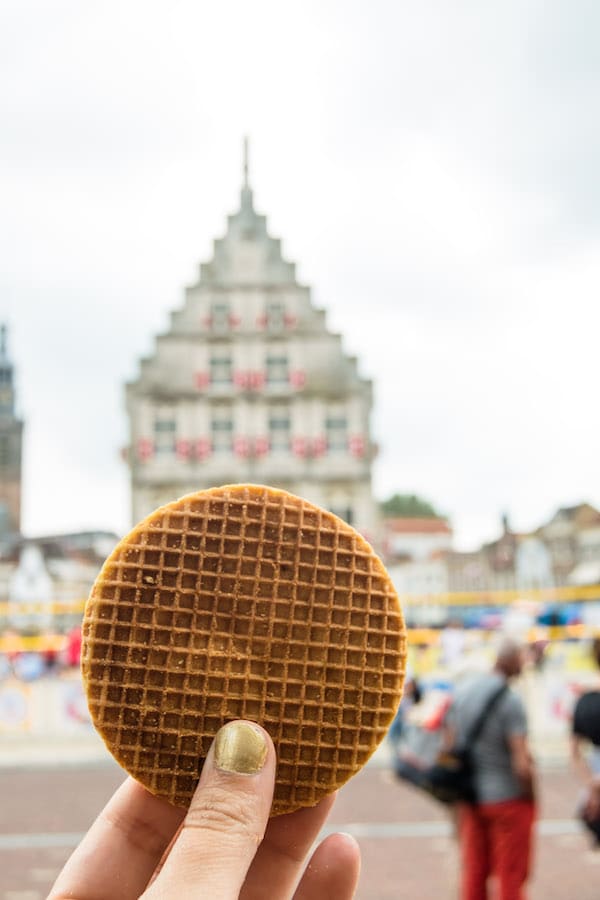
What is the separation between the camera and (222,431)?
31.4m

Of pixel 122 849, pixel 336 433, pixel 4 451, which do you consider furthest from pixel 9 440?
pixel 122 849

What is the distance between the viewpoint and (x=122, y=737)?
187cm

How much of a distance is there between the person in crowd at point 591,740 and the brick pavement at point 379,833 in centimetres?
125

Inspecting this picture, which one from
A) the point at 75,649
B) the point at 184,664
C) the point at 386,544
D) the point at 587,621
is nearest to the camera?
the point at 184,664

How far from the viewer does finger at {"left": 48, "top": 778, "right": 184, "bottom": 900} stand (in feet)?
6.30

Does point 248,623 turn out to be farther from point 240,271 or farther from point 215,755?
point 240,271

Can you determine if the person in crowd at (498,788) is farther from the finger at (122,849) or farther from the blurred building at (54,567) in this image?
the blurred building at (54,567)

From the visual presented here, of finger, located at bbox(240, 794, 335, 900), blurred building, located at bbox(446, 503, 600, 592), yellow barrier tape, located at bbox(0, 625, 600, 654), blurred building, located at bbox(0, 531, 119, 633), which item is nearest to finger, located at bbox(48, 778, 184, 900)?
finger, located at bbox(240, 794, 335, 900)

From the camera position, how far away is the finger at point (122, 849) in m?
1.92

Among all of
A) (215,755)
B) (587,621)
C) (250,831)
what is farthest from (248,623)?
(587,621)

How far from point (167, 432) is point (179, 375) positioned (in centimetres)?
193

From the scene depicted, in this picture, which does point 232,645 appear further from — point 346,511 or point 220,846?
point 346,511

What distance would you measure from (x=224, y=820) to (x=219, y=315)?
30637 millimetres

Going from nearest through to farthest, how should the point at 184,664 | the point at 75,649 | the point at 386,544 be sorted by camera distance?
the point at 184,664
the point at 75,649
the point at 386,544
